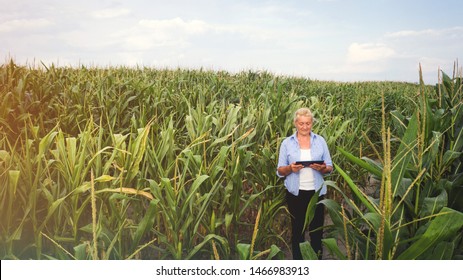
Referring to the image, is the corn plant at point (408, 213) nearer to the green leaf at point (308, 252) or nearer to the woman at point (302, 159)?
the green leaf at point (308, 252)

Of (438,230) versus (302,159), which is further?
(302,159)

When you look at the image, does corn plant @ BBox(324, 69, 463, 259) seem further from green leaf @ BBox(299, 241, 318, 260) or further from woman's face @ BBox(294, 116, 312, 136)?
woman's face @ BBox(294, 116, 312, 136)

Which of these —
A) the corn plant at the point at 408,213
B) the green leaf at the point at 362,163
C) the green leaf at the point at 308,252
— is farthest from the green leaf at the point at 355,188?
the green leaf at the point at 308,252

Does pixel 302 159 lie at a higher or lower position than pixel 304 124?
lower

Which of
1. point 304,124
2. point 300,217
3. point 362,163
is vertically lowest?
point 300,217

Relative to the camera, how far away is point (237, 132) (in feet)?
12.5

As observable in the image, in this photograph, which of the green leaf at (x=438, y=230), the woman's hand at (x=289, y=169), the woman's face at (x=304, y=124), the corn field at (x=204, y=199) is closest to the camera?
the green leaf at (x=438, y=230)

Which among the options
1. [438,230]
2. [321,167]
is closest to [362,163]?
[438,230]

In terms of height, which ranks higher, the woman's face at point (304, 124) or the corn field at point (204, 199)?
the woman's face at point (304, 124)

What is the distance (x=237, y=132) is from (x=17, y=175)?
1982mm

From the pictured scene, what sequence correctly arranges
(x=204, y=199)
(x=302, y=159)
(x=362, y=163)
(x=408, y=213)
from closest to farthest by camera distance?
(x=362, y=163), (x=408, y=213), (x=204, y=199), (x=302, y=159)

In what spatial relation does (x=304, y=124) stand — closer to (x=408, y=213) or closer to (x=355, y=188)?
(x=408, y=213)
